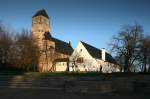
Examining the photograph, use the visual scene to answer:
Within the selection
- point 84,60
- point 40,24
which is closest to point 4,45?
point 84,60

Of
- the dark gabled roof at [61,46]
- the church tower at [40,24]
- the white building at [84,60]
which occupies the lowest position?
the white building at [84,60]

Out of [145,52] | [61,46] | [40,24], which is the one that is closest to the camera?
[145,52]

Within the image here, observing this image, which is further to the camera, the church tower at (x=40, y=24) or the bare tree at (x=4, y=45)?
the church tower at (x=40, y=24)

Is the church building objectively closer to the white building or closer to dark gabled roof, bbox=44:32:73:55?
dark gabled roof, bbox=44:32:73:55

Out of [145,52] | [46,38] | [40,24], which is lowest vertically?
[145,52]

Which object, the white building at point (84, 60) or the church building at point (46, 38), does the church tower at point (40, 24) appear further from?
the white building at point (84, 60)

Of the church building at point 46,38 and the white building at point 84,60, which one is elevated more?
the church building at point 46,38

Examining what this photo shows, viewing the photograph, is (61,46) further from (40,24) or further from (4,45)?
(4,45)

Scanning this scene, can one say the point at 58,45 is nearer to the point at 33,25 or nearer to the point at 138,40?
the point at 33,25

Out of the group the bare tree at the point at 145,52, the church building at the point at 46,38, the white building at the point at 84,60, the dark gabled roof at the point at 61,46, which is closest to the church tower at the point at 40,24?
the church building at the point at 46,38

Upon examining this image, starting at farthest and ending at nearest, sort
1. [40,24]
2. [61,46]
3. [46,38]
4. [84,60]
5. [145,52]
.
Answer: [61,46] → [40,24] → [46,38] → [84,60] → [145,52]

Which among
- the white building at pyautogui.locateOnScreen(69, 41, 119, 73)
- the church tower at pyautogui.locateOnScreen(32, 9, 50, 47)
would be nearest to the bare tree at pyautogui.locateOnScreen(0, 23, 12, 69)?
the white building at pyautogui.locateOnScreen(69, 41, 119, 73)

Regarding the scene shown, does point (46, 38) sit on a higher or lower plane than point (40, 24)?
lower

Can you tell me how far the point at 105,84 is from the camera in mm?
24641
